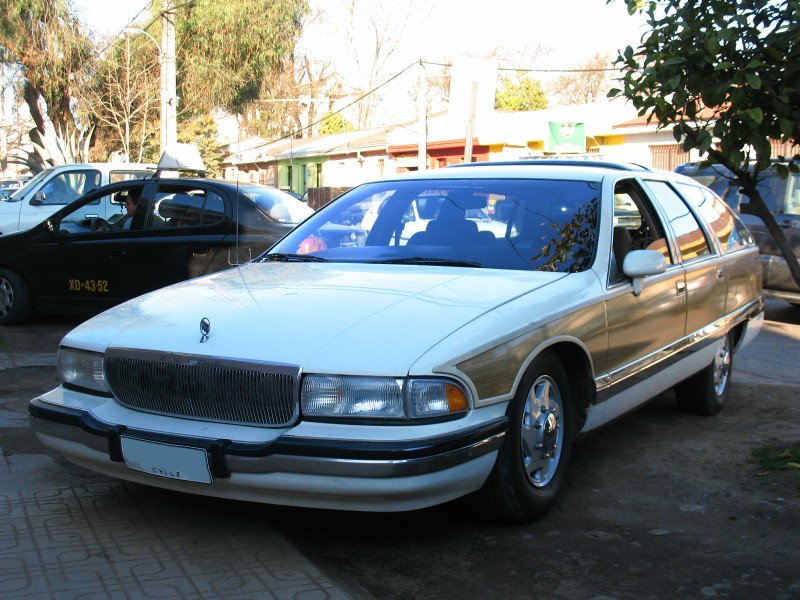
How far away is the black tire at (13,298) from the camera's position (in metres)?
9.57

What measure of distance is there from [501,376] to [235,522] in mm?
1352

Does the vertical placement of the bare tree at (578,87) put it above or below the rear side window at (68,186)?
above

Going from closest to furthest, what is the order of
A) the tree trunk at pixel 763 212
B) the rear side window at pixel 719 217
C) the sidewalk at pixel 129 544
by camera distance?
the sidewalk at pixel 129 544, the tree trunk at pixel 763 212, the rear side window at pixel 719 217

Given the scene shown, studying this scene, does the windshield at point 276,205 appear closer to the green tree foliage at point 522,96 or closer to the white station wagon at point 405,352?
the white station wagon at point 405,352

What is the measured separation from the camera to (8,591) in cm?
330

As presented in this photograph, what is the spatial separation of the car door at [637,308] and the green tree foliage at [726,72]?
0.66 m

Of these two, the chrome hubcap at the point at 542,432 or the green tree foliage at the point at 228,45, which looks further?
the green tree foliage at the point at 228,45

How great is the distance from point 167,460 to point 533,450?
1.54 m

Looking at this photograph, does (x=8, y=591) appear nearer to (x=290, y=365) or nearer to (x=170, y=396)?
(x=170, y=396)

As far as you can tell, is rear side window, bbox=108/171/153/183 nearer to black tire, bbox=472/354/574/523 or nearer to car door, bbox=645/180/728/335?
Result: car door, bbox=645/180/728/335

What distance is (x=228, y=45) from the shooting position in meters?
28.9

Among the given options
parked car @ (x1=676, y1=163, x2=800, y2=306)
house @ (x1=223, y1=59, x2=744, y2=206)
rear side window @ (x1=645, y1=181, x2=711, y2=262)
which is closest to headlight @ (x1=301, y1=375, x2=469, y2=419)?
Result: rear side window @ (x1=645, y1=181, x2=711, y2=262)

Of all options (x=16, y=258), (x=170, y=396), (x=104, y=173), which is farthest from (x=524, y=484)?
(x=104, y=173)

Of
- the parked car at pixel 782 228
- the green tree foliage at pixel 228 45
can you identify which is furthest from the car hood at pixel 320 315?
the green tree foliage at pixel 228 45
